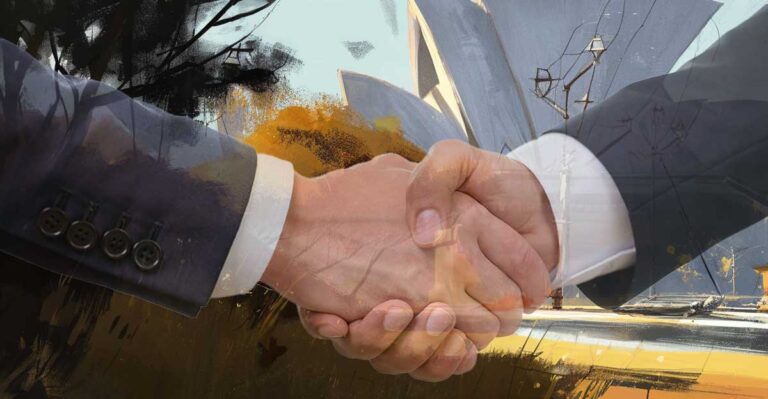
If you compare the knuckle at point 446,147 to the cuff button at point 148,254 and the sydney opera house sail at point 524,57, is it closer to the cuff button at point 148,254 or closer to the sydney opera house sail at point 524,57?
the sydney opera house sail at point 524,57

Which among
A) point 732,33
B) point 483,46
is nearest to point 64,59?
point 483,46

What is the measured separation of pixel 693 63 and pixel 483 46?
0.21 metres

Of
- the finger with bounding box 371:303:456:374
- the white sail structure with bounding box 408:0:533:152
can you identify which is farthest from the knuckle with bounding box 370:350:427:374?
the white sail structure with bounding box 408:0:533:152

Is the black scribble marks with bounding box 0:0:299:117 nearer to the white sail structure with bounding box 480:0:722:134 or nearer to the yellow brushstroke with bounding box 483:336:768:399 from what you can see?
the white sail structure with bounding box 480:0:722:134

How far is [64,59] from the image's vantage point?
84 centimetres

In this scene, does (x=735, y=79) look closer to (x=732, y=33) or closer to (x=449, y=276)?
(x=732, y=33)

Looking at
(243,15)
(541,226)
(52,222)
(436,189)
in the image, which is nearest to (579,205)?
(541,226)

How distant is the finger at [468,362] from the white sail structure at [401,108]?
8.2 inches

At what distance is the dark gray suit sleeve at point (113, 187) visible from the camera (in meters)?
0.83

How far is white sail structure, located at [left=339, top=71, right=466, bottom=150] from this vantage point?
0.87m

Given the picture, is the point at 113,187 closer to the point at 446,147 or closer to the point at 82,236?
the point at 82,236

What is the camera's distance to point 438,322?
88 centimetres

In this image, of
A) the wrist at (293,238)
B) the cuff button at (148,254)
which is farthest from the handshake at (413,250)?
the cuff button at (148,254)

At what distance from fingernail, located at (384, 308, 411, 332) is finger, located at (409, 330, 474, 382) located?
5cm
